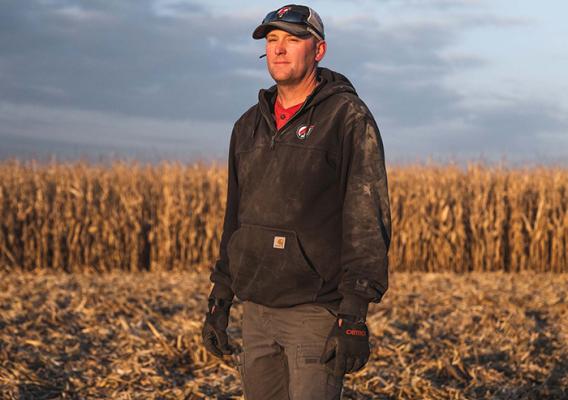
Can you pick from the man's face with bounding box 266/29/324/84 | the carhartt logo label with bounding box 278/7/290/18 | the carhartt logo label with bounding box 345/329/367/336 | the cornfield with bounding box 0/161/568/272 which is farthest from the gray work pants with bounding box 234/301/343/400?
the cornfield with bounding box 0/161/568/272

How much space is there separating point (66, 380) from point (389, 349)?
2.95 meters

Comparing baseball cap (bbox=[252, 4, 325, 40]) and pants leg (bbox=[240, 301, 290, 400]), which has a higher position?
baseball cap (bbox=[252, 4, 325, 40])

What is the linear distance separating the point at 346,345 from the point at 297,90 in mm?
1134

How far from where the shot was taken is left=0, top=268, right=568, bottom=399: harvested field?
6316 millimetres

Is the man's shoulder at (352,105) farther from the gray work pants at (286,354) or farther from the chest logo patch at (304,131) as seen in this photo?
the gray work pants at (286,354)

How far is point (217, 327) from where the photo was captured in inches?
144

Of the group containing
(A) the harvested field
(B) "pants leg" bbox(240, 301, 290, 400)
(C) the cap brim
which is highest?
(C) the cap brim

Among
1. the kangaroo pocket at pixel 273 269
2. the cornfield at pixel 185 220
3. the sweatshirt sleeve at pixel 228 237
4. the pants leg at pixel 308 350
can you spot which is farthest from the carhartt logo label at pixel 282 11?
the cornfield at pixel 185 220

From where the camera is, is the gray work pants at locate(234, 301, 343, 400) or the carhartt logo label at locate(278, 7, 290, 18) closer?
the gray work pants at locate(234, 301, 343, 400)

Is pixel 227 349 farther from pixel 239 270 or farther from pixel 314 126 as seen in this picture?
pixel 314 126

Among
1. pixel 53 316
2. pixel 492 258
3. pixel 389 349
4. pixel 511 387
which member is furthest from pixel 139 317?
pixel 492 258

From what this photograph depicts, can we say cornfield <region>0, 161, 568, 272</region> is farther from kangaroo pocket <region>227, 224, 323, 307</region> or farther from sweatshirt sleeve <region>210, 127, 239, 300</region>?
kangaroo pocket <region>227, 224, 323, 307</region>

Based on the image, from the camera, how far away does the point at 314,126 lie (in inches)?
129

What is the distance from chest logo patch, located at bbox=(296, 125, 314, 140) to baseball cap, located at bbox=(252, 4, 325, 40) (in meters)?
0.39
